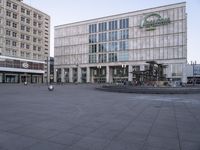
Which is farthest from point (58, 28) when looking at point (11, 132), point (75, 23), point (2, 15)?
point (11, 132)

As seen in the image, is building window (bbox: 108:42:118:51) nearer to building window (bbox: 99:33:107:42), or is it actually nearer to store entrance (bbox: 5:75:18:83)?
building window (bbox: 99:33:107:42)

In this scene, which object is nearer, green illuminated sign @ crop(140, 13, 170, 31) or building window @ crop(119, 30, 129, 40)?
green illuminated sign @ crop(140, 13, 170, 31)

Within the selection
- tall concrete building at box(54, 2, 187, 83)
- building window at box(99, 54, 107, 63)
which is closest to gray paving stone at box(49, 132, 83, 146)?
tall concrete building at box(54, 2, 187, 83)

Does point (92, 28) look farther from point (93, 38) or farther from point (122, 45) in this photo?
point (122, 45)

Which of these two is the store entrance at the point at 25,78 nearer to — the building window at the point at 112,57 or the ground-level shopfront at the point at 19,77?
the ground-level shopfront at the point at 19,77

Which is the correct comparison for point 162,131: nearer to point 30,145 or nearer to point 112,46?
point 30,145

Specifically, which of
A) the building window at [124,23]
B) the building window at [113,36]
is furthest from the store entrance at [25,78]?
the building window at [124,23]

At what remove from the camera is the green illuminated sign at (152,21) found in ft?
240

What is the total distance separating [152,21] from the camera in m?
74.8

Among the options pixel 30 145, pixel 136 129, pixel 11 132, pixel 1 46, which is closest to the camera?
pixel 30 145

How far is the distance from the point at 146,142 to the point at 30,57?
75.4 meters

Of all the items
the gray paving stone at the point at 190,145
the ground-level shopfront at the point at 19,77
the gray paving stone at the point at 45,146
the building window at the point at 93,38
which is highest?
the building window at the point at 93,38

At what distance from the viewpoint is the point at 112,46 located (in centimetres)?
8306

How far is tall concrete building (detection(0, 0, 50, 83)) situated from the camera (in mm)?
63375
